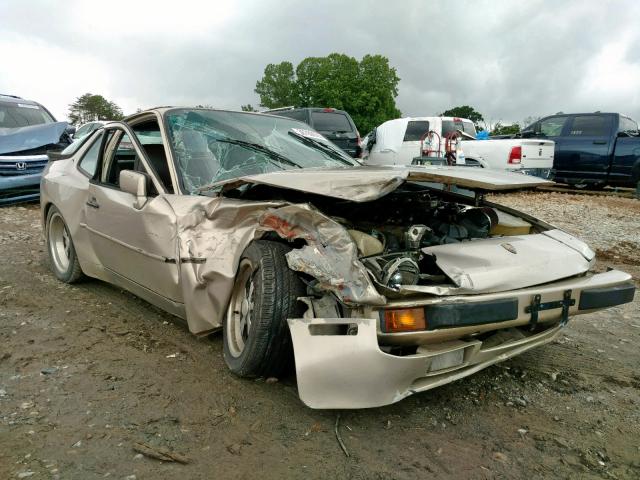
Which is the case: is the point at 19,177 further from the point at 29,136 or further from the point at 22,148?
the point at 29,136

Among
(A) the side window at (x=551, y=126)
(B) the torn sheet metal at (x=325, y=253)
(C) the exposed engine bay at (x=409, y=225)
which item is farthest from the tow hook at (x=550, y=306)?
(A) the side window at (x=551, y=126)

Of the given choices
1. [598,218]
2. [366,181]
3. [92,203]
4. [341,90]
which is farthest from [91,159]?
[341,90]

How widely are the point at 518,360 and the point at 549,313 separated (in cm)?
81

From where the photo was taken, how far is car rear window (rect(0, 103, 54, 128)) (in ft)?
32.0

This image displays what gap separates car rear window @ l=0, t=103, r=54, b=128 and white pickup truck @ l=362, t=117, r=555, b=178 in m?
6.49

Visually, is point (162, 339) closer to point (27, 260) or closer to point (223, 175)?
point (223, 175)

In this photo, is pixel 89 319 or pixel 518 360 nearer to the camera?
pixel 518 360

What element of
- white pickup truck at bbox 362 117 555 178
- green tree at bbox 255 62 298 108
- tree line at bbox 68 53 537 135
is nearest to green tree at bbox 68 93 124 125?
tree line at bbox 68 53 537 135

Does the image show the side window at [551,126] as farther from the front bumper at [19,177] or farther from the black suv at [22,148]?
the front bumper at [19,177]

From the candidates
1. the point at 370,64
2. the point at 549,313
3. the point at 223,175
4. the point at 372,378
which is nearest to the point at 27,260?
the point at 223,175

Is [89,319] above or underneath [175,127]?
underneath

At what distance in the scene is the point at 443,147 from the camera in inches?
485

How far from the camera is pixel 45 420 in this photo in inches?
94.7

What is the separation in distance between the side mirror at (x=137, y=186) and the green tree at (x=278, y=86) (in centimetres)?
6113
